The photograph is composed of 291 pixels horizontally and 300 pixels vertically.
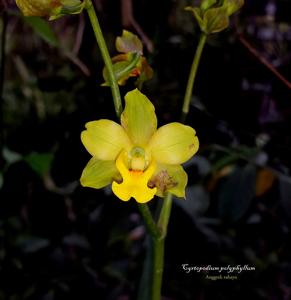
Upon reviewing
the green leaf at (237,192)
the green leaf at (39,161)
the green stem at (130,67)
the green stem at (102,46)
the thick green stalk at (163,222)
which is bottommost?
the green leaf at (237,192)

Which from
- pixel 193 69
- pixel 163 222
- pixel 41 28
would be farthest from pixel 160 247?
pixel 41 28

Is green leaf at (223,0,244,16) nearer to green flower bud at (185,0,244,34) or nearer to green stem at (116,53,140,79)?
green flower bud at (185,0,244,34)

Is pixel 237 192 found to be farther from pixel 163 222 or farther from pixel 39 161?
pixel 39 161

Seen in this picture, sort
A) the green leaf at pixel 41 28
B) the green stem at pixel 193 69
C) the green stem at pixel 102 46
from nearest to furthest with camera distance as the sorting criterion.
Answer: the green stem at pixel 102 46 → the green stem at pixel 193 69 → the green leaf at pixel 41 28

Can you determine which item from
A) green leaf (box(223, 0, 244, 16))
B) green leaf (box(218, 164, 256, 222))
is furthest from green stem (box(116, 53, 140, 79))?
green leaf (box(218, 164, 256, 222))

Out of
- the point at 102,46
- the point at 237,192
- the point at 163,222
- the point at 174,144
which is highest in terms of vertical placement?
the point at 102,46

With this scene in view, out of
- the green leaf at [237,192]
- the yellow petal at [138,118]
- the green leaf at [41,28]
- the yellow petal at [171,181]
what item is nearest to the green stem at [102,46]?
the yellow petal at [138,118]

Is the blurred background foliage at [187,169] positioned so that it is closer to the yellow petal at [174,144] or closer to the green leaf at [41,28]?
the green leaf at [41,28]
